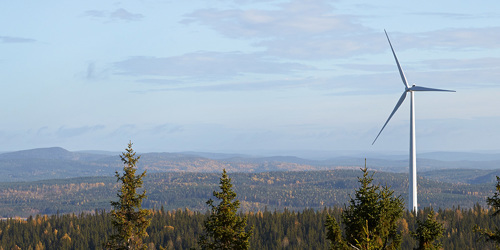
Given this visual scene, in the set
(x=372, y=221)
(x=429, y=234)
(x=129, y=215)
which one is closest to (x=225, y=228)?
(x=372, y=221)

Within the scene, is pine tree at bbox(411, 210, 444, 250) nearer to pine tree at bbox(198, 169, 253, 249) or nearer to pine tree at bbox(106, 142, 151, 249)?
pine tree at bbox(198, 169, 253, 249)

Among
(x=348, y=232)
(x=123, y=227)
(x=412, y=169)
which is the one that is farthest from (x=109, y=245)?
(x=412, y=169)

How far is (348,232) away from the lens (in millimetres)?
39500

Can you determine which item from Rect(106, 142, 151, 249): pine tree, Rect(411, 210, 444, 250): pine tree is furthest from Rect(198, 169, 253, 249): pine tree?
Rect(106, 142, 151, 249): pine tree

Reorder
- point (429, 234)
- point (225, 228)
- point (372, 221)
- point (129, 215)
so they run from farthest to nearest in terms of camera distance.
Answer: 1. point (129, 215)
2. point (225, 228)
3. point (429, 234)
4. point (372, 221)

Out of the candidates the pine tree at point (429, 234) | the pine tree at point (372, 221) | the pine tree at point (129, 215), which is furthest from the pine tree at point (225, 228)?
the pine tree at point (129, 215)

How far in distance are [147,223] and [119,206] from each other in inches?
129

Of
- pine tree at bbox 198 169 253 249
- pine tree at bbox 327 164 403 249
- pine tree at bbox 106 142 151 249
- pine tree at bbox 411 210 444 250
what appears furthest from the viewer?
pine tree at bbox 106 142 151 249

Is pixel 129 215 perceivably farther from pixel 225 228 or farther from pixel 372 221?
pixel 372 221

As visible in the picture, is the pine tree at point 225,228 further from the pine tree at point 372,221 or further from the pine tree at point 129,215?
the pine tree at point 129,215

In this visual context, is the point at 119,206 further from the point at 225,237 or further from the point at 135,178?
the point at 225,237

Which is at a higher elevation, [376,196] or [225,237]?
[376,196]

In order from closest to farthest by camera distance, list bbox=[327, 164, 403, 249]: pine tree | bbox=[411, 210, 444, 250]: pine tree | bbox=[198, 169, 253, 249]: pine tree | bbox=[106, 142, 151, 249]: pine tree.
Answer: bbox=[327, 164, 403, 249]: pine tree < bbox=[411, 210, 444, 250]: pine tree < bbox=[198, 169, 253, 249]: pine tree < bbox=[106, 142, 151, 249]: pine tree

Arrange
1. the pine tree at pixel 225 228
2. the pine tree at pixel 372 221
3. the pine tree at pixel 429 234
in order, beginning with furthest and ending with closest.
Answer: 1. the pine tree at pixel 225 228
2. the pine tree at pixel 429 234
3. the pine tree at pixel 372 221
